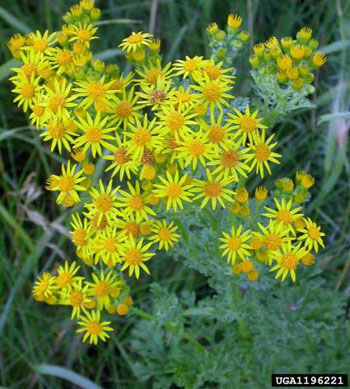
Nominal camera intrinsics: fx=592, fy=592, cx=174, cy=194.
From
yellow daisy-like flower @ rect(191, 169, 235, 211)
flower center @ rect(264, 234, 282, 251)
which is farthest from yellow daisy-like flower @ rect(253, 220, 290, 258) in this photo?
yellow daisy-like flower @ rect(191, 169, 235, 211)

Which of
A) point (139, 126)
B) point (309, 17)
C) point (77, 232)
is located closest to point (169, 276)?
point (77, 232)

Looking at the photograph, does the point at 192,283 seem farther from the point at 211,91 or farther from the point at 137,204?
the point at 211,91

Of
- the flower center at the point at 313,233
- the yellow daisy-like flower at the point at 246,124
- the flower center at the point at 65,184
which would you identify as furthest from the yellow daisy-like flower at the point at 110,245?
the flower center at the point at 313,233

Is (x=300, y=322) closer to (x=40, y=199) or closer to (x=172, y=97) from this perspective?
(x=172, y=97)

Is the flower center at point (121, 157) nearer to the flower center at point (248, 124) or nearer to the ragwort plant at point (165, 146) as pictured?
the ragwort plant at point (165, 146)

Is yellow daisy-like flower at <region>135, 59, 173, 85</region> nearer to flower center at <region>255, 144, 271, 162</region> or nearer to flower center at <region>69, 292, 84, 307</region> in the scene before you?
Result: flower center at <region>255, 144, 271, 162</region>

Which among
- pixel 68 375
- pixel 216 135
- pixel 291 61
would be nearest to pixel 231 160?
pixel 216 135
